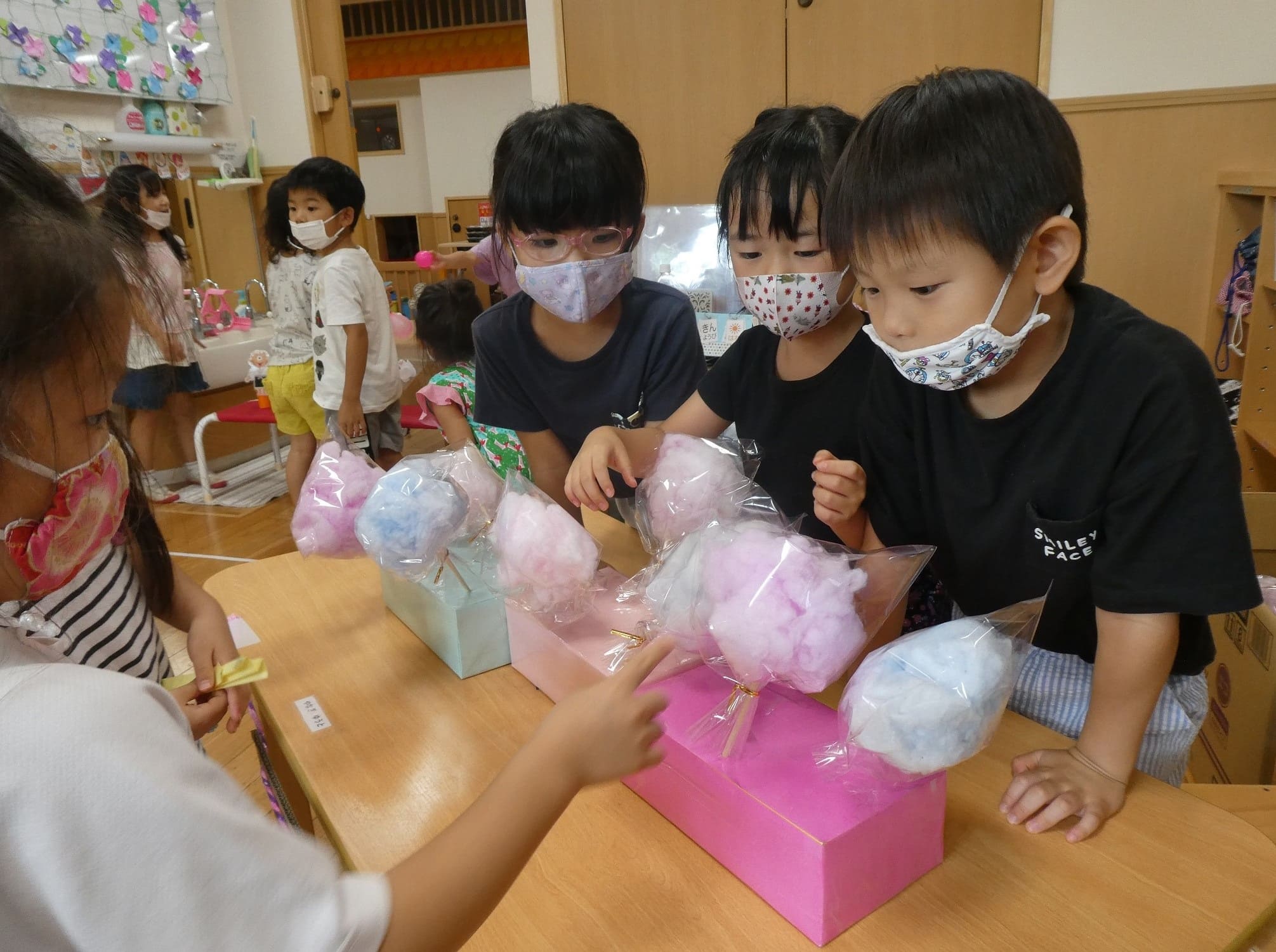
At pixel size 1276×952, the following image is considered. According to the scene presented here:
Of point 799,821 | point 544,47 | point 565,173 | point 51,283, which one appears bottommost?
point 799,821

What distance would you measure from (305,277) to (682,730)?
2.88 metres

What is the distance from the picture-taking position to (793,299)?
1.08m

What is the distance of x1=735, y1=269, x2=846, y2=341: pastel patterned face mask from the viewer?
1.07 meters

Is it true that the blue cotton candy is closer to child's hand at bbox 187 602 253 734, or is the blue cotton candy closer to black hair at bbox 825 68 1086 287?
child's hand at bbox 187 602 253 734

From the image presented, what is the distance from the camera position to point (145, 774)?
0.46 metres

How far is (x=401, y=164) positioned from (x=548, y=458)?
7520 millimetres

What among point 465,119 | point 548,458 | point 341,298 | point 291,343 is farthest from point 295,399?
point 465,119

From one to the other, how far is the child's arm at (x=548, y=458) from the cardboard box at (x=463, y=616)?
0.41m

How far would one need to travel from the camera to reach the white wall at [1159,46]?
2629 mm

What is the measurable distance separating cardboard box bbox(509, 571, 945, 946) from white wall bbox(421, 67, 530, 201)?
7491 mm

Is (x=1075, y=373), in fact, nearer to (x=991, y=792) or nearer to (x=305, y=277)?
(x=991, y=792)

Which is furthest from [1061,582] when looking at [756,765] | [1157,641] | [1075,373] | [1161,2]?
[1161,2]

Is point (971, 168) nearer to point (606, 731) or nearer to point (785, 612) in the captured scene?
point (785, 612)

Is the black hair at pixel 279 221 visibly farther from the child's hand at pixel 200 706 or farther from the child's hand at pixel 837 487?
the child's hand at pixel 837 487
